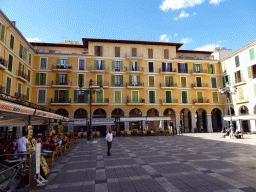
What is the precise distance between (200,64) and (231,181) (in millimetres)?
30781

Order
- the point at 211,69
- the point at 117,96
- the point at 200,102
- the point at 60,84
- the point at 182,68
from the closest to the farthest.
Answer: the point at 60,84 → the point at 117,96 → the point at 200,102 → the point at 182,68 → the point at 211,69

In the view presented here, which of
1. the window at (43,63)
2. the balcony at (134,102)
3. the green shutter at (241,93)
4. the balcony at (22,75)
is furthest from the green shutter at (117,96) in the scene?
the green shutter at (241,93)

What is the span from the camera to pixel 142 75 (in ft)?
101

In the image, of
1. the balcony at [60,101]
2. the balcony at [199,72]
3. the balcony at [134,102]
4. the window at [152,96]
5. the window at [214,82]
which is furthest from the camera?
the window at [214,82]

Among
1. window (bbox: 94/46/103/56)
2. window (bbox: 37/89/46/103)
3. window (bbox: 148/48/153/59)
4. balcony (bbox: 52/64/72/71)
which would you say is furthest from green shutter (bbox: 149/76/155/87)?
window (bbox: 37/89/46/103)

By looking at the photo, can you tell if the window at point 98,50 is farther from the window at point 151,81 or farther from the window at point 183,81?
the window at point 183,81

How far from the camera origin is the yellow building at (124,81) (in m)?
27.7

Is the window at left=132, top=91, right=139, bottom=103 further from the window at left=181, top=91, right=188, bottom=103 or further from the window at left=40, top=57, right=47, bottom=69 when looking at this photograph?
the window at left=40, top=57, right=47, bottom=69

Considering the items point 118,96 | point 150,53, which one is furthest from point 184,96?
point 118,96

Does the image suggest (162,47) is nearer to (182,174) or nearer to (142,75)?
(142,75)

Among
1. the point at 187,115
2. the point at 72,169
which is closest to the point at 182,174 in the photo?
the point at 72,169

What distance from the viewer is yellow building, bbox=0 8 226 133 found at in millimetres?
27703

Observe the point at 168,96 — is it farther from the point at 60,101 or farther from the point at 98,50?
Result: the point at 60,101

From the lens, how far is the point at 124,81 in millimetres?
29984
